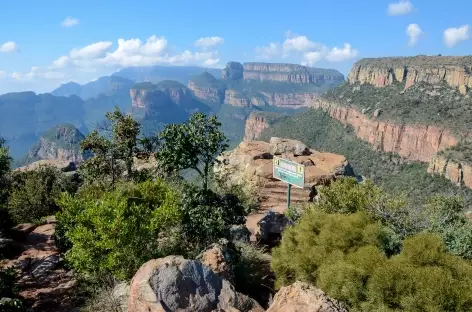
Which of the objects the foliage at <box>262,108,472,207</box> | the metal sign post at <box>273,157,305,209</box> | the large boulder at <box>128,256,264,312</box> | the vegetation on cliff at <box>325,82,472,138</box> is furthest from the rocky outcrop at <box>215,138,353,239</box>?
the vegetation on cliff at <box>325,82,472,138</box>

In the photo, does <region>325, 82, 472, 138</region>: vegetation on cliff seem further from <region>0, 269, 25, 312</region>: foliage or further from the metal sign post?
<region>0, 269, 25, 312</region>: foliage

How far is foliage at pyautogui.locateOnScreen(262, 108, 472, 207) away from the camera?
83438mm

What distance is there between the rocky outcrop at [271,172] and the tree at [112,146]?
7061 millimetres

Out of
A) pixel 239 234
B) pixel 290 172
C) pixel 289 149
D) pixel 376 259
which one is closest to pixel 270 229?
pixel 239 234

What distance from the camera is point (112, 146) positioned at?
2361 centimetres

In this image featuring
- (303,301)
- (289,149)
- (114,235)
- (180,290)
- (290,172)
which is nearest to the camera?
(303,301)

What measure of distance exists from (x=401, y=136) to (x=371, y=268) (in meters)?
115

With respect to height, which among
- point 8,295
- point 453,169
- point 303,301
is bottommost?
point 453,169

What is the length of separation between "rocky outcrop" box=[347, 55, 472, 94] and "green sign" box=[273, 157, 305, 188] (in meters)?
105

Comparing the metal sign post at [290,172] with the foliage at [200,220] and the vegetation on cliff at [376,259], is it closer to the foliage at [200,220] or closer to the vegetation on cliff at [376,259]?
the vegetation on cliff at [376,259]

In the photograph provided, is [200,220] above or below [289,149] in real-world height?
above

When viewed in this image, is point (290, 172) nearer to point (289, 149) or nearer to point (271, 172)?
point (271, 172)

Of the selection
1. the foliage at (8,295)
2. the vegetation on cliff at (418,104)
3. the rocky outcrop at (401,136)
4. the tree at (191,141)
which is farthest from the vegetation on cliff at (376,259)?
the rocky outcrop at (401,136)

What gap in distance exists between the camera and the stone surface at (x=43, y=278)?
14.9 m
